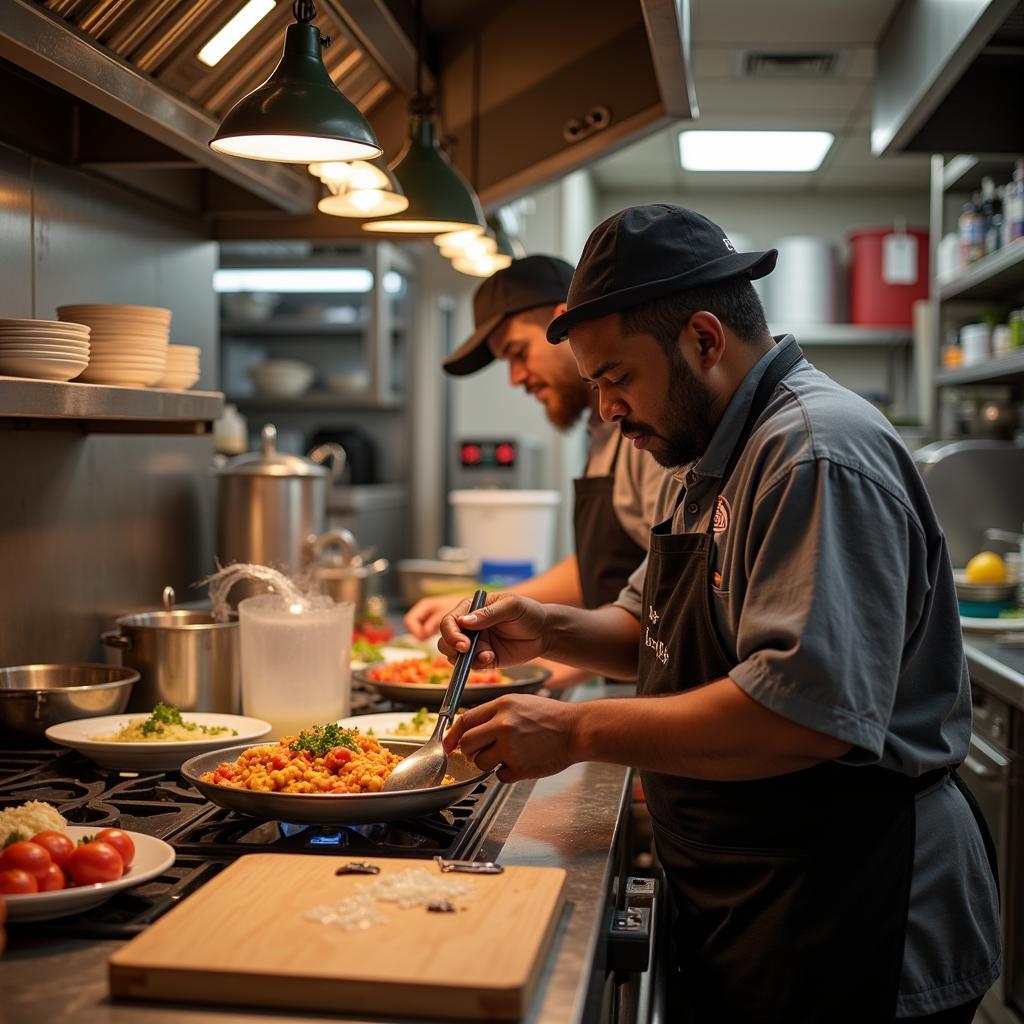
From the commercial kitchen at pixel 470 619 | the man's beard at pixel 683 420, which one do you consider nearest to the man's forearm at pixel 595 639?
the commercial kitchen at pixel 470 619

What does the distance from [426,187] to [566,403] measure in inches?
37.1

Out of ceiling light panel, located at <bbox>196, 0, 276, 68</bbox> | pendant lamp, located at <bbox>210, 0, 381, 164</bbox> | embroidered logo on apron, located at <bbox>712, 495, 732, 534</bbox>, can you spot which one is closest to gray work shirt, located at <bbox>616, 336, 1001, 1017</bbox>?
embroidered logo on apron, located at <bbox>712, 495, 732, 534</bbox>

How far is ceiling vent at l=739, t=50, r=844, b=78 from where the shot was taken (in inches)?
198

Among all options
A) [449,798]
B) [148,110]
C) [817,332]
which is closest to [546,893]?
[449,798]

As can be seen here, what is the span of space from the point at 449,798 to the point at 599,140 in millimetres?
1869

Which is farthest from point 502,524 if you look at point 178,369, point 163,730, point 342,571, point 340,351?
point 163,730

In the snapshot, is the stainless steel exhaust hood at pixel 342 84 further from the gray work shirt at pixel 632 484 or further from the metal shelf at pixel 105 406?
the gray work shirt at pixel 632 484

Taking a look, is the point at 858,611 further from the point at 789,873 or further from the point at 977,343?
the point at 977,343

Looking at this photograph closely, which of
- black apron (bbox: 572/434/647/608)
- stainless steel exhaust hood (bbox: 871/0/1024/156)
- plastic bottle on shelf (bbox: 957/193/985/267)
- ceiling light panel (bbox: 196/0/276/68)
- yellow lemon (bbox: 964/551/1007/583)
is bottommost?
yellow lemon (bbox: 964/551/1007/583)

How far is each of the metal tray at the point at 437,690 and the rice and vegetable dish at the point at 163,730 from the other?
0.49 metres

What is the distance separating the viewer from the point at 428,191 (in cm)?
240

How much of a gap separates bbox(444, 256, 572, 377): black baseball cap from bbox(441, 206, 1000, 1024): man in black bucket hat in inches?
54.7

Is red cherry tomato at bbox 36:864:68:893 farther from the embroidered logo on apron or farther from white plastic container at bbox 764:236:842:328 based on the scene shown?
white plastic container at bbox 764:236:842:328

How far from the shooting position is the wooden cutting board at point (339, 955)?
3.61ft
